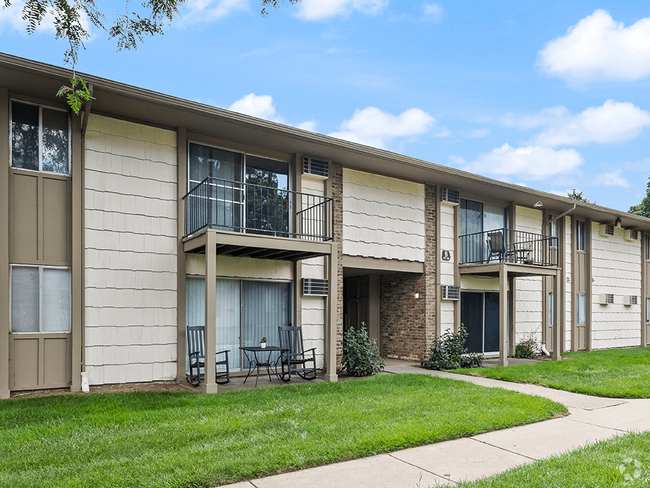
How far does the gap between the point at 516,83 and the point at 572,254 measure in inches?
399

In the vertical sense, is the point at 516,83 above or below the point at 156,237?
above

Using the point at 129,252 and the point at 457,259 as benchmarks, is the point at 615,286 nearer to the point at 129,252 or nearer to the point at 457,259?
the point at 457,259

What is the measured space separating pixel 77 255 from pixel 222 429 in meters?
4.30

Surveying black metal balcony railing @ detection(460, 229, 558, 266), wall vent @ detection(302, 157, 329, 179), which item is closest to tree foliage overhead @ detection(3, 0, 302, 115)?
wall vent @ detection(302, 157, 329, 179)

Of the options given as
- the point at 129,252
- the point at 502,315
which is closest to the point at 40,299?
the point at 129,252

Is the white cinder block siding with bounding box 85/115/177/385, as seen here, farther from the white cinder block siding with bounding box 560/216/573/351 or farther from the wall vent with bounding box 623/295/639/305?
the wall vent with bounding box 623/295/639/305

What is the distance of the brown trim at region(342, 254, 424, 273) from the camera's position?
456 inches

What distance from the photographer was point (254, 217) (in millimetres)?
10008

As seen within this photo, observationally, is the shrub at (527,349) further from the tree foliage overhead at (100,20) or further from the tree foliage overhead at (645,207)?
the tree foliage overhead at (645,207)

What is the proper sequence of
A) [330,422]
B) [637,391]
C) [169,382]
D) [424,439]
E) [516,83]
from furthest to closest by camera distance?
1. [516,83]
2. [169,382]
3. [637,391]
4. [330,422]
5. [424,439]

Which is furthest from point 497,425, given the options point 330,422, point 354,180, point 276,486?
point 354,180

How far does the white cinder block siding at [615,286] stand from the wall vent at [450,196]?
676cm

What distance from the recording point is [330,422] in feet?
19.2

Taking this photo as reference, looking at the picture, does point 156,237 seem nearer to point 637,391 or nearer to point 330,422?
point 330,422
